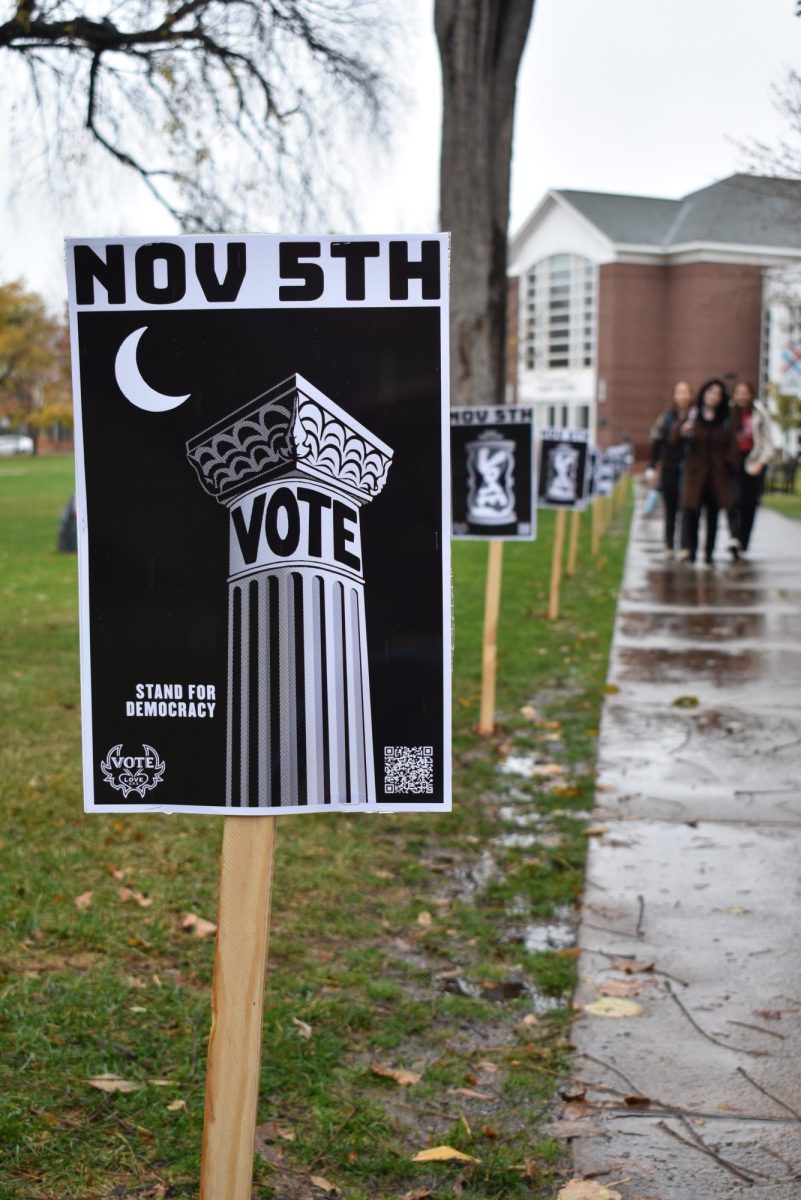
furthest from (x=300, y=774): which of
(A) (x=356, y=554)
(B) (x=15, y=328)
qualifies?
(B) (x=15, y=328)

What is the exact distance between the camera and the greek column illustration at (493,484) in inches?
321

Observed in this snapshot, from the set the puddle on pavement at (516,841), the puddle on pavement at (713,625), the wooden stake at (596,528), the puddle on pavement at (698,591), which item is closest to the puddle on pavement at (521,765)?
the puddle on pavement at (516,841)

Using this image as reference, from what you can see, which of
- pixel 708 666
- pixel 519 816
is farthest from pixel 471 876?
pixel 708 666

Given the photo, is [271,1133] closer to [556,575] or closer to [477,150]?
[556,575]

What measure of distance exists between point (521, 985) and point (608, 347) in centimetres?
6924

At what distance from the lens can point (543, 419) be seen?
265 ft

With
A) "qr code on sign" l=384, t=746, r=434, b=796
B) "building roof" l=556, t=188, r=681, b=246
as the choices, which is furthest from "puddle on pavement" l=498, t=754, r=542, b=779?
"building roof" l=556, t=188, r=681, b=246

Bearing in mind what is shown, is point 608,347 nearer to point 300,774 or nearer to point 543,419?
point 543,419

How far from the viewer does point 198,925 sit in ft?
16.0

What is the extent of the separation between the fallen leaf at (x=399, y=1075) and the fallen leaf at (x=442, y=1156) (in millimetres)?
388

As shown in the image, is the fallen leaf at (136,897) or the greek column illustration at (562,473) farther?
the greek column illustration at (562,473)

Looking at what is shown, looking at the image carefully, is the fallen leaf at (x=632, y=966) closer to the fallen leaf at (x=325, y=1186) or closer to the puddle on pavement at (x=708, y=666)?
the fallen leaf at (x=325, y=1186)

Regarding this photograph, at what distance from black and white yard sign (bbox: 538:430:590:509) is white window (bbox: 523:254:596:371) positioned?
194ft

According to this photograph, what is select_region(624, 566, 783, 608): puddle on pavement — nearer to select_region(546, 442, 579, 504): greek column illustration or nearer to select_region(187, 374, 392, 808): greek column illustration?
select_region(546, 442, 579, 504): greek column illustration
